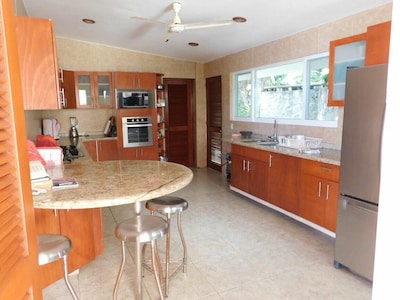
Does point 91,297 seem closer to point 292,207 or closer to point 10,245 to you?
point 10,245

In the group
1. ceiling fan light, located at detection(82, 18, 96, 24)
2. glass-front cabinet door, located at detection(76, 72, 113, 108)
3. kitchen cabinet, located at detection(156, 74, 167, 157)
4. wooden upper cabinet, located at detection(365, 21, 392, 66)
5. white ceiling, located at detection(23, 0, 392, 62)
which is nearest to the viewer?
wooden upper cabinet, located at detection(365, 21, 392, 66)

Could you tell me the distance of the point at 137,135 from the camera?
5.80 meters

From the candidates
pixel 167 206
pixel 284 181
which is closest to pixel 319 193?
pixel 284 181

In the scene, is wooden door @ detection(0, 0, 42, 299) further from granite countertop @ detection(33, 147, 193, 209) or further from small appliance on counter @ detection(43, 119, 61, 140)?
small appliance on counter @ detection(43, 119, 61, 140)

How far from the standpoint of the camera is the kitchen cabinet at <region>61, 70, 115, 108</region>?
17.8ft

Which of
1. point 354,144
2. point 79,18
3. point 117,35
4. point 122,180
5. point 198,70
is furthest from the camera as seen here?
point 198,70

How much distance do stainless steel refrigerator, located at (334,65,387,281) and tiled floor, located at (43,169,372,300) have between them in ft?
0.87

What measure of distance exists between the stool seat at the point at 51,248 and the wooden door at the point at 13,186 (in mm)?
604

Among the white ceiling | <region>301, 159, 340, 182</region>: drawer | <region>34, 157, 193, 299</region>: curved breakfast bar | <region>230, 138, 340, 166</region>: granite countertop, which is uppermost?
the white ceiling

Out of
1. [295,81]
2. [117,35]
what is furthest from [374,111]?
[117,35]

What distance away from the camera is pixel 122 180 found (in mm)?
1906

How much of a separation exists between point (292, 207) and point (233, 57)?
327cm

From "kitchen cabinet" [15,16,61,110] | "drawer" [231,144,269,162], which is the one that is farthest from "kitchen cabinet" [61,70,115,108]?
"kitchen cabinet" [15,16,61,110]

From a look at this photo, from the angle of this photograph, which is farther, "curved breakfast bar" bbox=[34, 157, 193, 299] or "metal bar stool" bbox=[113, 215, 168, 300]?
"metal bar stool" bbox=[113, 215, 168, 300]
